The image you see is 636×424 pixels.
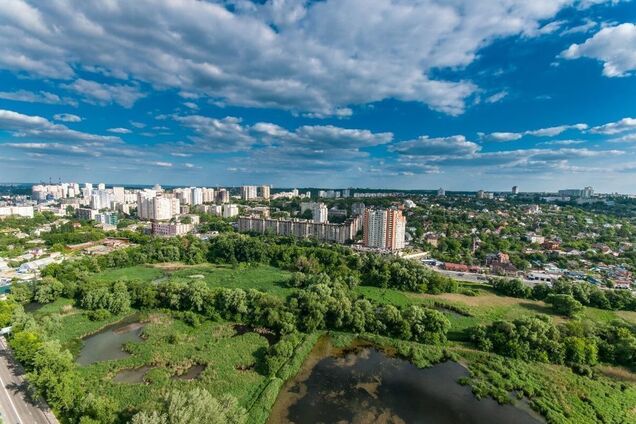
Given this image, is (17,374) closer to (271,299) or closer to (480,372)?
(271,299)

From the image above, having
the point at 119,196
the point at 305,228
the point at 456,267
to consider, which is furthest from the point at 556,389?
the point at 119,196

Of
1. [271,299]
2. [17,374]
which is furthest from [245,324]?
[17,374]

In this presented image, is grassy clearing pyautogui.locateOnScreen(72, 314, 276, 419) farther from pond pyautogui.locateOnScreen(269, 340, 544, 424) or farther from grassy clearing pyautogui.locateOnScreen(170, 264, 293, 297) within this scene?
grassy clearing pyautogui.locateOnScreen(170, 264, 293, 297)

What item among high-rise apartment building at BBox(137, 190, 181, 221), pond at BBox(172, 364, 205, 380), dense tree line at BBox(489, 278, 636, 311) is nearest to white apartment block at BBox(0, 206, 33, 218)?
high-rise apartment building at BBox(137, 190, 181, 221)

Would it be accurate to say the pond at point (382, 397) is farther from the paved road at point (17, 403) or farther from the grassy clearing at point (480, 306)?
the paved road at point (17, 403)

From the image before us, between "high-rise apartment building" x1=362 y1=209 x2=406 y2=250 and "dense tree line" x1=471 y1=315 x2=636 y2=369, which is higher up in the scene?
"high-rise apartment building" x1=362 y1=209 x2=406 y2=250

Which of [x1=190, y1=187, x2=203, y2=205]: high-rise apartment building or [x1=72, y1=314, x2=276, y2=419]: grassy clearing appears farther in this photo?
[x1=190, y1=187, x2=203, y2=205]: high-rise apartment building

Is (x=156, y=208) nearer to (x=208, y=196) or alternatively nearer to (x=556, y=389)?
(x=208, y=196)
